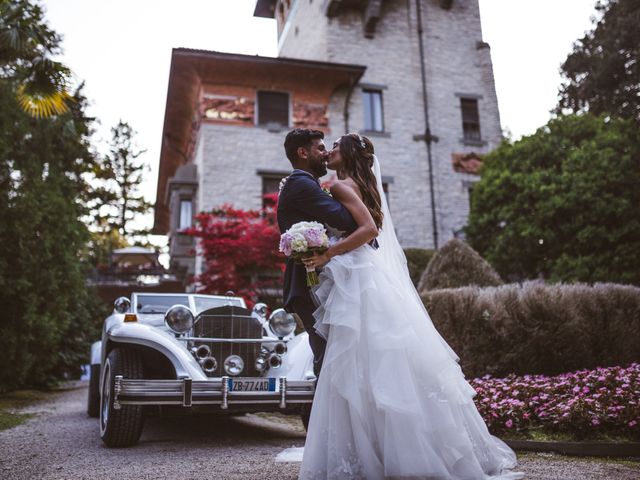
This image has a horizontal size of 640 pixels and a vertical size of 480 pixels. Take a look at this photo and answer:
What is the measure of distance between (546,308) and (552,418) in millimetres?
2460

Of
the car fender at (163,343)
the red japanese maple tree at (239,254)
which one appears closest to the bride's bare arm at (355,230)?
the car fender at (163,343)

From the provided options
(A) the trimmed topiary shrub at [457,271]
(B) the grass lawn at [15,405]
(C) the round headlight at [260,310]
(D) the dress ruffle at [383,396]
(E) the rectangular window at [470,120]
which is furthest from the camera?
(E) the rectangular window at [470,120]

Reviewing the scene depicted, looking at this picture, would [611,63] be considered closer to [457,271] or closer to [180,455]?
[457,271]

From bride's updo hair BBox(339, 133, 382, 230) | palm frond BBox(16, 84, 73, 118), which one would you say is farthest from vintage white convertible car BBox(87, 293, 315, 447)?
palm frond BBox(16, 84, 73, 118)

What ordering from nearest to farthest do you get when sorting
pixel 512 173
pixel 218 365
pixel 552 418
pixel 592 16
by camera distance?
pixel 552 418 → pixel 218 365 → pixel 592 16 → pixel 512 173

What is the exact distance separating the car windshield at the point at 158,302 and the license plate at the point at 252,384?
223cm

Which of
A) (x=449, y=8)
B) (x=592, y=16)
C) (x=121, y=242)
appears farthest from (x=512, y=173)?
(x=121, y=242)

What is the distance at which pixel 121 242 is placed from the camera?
3891 cm

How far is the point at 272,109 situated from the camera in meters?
19.2

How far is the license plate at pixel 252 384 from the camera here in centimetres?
515

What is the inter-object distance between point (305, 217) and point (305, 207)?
0.43 feet

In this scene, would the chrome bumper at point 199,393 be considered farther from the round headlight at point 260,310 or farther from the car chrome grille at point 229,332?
the round headlight at point 260,310

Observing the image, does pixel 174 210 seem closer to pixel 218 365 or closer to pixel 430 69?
pixel 430 69

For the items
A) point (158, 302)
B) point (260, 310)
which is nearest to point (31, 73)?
point (158, 302)
